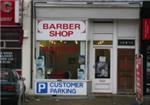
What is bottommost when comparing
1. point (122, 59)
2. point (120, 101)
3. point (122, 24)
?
point (120, 101)

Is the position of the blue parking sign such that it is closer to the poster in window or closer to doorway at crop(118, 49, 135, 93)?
the poster in window

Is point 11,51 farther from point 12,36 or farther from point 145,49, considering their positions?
point 145,49

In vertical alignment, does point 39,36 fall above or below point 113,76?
above

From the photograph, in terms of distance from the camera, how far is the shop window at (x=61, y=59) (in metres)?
→ 23.7

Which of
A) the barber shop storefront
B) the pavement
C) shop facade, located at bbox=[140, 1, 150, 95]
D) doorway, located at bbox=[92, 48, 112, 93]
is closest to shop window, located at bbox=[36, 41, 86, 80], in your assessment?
the barber shop storefront

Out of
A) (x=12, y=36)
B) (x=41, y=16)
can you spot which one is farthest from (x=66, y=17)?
(x=12, y=36)

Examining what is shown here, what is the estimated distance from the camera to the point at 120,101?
71.2 ft

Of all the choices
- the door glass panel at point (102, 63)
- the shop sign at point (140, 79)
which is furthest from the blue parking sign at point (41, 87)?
the shop sign at point (140, 79)

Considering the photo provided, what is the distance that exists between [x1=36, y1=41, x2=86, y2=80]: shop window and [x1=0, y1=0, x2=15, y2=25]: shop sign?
1.70m

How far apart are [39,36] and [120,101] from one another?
186 inches

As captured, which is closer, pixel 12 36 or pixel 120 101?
pixel 120 101

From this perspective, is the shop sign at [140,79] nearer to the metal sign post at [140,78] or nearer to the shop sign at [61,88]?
the metal sign post at [140,78]

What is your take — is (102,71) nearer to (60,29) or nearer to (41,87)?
(60,29)

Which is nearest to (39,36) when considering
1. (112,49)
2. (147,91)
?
(112,49)
